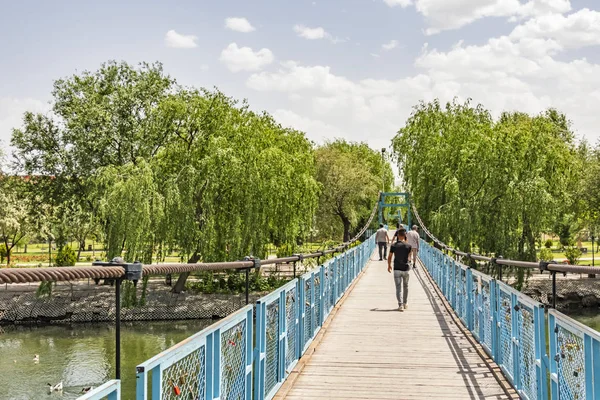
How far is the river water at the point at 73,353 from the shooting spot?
1545 centimetres

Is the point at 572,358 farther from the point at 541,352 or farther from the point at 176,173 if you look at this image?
the point at 176,173

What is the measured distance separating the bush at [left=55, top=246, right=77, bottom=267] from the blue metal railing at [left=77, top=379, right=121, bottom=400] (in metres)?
27.4

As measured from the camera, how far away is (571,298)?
28.5m

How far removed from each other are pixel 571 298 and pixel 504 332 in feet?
80.3

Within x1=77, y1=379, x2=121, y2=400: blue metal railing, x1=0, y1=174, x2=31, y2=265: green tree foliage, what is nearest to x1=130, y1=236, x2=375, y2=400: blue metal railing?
x1=77, y1=379, x2=121, y2=400: blue metal railing

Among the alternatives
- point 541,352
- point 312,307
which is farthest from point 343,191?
point 541,352

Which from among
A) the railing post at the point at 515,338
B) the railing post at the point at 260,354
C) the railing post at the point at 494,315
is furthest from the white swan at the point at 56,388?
the railing post at the point at 515,338

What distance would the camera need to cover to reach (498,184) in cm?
2333

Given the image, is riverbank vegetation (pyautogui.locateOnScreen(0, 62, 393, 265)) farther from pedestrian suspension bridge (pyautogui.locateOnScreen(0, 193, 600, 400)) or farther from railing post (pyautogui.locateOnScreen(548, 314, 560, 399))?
railing post (pyautogui.locateOnScreen(548, 314, 560, 399))

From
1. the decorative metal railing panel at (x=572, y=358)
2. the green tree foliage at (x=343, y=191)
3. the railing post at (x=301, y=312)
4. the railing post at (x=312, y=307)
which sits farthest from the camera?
the green tree foliage at (x=343, y=191)

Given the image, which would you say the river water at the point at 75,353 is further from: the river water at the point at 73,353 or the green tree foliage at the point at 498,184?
the green tree foliage at the point at 498,184

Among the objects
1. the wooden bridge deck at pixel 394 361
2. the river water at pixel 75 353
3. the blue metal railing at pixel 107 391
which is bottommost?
the river water at pixel 75 353

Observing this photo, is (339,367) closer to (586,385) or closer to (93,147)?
(586,385)

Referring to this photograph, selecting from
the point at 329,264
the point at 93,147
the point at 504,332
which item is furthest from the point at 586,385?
the point at 93,147
